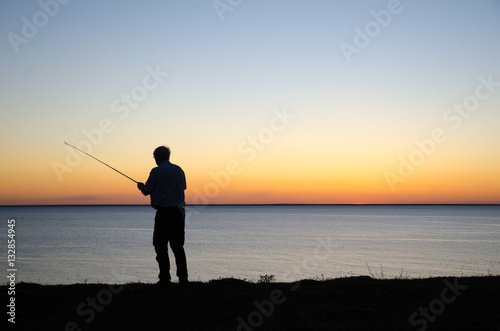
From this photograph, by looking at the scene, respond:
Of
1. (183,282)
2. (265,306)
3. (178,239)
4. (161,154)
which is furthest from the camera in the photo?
(161,154)

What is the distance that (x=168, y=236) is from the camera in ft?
30.5

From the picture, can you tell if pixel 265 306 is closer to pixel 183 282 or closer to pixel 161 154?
pixel 183 282

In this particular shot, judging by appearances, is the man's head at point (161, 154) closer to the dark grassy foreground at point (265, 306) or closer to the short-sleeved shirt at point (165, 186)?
the short-sleeved shirt at point (165, 186)

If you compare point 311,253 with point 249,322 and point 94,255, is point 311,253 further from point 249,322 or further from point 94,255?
point 249,322

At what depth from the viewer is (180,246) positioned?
932 centimetres

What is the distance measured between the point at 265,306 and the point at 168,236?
2.50 metres

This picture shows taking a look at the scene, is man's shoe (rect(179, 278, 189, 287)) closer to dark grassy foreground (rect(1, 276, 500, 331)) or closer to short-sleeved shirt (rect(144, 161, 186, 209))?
dark grassy foreground (rect(1, 276, 500, 331))

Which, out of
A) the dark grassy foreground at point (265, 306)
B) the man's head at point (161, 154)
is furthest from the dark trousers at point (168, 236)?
the man's head at point (161, 154)

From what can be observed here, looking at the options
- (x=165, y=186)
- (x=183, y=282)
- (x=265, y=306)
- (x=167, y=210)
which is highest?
(x=165, y=186)

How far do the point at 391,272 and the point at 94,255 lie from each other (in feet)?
78.9

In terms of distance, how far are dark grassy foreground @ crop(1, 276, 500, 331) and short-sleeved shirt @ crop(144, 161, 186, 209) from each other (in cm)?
156

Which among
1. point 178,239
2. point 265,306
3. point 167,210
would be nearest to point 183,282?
point 178,239

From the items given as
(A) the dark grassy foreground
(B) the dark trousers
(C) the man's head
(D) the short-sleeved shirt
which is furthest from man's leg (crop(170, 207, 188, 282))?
(C) the man's head

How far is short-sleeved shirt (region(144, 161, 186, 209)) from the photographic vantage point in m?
9.21
